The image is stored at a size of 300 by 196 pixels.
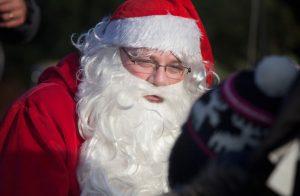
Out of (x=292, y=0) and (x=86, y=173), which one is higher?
(x=292, y=0)

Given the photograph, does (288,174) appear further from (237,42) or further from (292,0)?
(237,42)

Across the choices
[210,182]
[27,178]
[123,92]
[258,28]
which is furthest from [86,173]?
[258,28]

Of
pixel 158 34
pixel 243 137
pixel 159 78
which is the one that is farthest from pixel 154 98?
pixel 243 137

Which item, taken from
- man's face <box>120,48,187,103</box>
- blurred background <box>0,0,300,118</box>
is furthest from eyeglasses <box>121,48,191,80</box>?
blurred background <box>0,0,300,118</box>

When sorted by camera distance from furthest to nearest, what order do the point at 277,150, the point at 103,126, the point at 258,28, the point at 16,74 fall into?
the point at 16,74 → the point at 258,28 → the point at 103,126 → the point at 277,150

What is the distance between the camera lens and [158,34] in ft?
10.6

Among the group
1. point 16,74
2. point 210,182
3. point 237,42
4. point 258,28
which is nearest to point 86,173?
point 210,182

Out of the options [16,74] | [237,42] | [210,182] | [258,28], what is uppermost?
[210,182]

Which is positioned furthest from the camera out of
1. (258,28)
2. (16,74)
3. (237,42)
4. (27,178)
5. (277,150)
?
(16,74)

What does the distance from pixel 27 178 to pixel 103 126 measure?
0.42m

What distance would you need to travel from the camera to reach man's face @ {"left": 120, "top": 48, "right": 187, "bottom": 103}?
3.18 m

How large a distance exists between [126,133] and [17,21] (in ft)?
2.35

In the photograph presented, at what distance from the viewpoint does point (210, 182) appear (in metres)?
1.32

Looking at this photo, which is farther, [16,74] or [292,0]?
[16,74]
